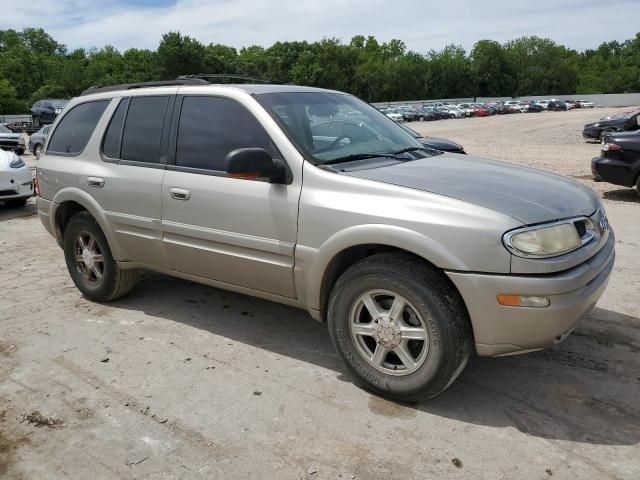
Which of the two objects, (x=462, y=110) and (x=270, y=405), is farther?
(x=462, y=110)

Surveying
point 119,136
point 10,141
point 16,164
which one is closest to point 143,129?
point 119,136

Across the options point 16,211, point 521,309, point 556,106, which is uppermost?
point 521,309

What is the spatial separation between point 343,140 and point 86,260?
2.65 metres

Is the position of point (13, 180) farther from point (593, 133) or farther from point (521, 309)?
point (593, 133)

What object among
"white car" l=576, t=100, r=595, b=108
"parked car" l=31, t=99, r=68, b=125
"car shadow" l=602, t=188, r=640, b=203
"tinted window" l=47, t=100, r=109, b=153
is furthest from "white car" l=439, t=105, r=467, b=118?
"tinted window" l=47, t=100, r=109, b=153

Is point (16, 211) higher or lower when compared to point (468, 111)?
higher

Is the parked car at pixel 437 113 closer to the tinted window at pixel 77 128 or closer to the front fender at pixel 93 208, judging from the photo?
the tinted window at pixel 77 128

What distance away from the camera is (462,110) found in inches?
2514

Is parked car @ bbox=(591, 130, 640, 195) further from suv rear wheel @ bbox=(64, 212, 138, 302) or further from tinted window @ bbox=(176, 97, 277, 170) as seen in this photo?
suv rear wheel @ bbox=(64, 212, 138, 302)

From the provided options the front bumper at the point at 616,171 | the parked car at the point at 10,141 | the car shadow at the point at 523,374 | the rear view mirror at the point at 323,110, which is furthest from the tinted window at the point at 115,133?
the parked car at the point at 10,141

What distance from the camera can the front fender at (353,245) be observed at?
2.99m

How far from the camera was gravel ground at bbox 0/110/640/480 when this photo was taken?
281 centimetres

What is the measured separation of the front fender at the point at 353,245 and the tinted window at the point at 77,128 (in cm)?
251

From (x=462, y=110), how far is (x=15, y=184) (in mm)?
59449
